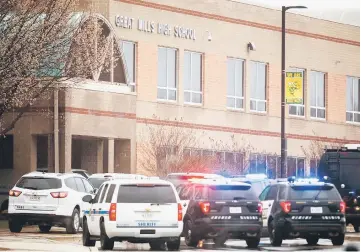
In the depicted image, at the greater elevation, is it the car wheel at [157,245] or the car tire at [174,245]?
the car tire at [174,245]

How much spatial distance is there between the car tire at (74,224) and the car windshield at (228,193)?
282 inches

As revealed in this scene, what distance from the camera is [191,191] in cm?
3164

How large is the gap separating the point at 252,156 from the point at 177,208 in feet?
122

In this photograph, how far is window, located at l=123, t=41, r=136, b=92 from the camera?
197ft

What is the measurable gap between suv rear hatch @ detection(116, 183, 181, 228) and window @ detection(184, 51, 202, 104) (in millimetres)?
35020

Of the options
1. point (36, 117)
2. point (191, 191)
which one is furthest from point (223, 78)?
point (191, 191)

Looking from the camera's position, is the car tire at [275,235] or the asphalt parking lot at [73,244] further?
the car tire at [275,235]

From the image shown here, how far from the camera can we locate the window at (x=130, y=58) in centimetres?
5991

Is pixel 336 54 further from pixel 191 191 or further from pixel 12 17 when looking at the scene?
pixel 191 191

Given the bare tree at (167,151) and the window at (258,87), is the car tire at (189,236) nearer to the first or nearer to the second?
the bare tree at (167,151)

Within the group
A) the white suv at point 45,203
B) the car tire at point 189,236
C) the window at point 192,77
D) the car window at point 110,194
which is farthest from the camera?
the window at point 192,77

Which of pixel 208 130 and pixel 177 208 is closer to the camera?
pixel 177 208

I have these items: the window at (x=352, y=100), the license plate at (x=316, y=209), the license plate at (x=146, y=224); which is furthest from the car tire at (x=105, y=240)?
the window at (x=352, y=100)

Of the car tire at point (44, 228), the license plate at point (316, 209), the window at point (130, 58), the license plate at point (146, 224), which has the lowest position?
the car tire at point (44, 228)
